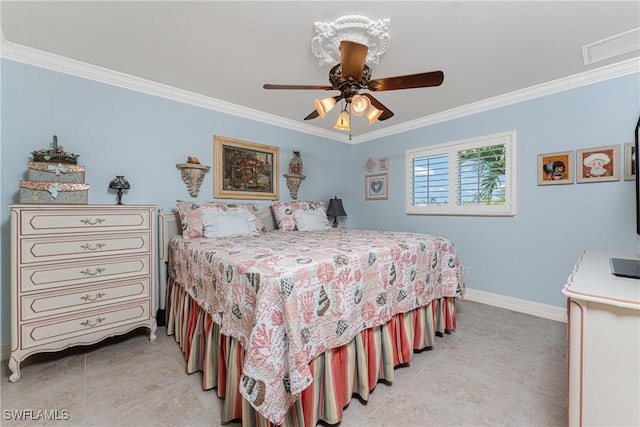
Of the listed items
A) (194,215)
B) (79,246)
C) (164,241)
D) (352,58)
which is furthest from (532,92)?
(79,246)

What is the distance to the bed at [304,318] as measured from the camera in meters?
1.14

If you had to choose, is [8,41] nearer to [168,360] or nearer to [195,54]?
[195,54]

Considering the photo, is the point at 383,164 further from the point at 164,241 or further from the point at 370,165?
the point at 164,241

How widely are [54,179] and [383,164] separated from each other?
3726 millimetres

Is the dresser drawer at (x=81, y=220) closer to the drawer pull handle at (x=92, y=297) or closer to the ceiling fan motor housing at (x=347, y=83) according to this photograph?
the drawer pull handle at (x=92, y=297)

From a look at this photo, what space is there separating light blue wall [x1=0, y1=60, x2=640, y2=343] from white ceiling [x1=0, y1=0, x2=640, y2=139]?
273mm

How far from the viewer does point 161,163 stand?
2.76m

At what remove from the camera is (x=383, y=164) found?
4191 millimetres

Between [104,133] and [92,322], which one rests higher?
[104,133]

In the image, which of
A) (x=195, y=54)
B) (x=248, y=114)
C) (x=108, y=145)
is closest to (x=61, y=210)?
(x=108, y=145)

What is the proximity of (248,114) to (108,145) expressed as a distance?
1518mm

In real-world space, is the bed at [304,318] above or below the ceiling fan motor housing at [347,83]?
below

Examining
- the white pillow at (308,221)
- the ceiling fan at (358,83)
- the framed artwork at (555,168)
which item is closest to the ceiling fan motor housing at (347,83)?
the ceiling fan at (358,83)

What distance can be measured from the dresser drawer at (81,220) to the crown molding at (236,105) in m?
1.29
